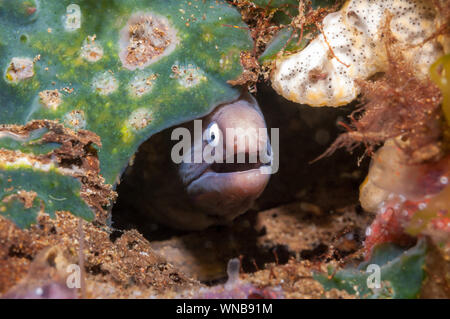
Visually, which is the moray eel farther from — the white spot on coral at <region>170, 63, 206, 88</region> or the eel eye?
the white spot on coral at <region>170, 63, 206, 88</region>

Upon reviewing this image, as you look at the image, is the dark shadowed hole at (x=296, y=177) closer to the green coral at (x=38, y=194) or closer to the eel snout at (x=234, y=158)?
the eel snout at (x=234, y=158)

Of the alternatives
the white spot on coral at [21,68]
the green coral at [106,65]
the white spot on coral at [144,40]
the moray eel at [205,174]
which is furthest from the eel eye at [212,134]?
the white spot on coral at [21,68]

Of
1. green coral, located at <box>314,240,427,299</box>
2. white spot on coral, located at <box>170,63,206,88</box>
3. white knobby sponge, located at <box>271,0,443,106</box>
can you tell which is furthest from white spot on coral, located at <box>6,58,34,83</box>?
green coral, located at <box>314,240,427,299</box>

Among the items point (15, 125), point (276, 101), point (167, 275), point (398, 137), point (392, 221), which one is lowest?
point (167, 275)

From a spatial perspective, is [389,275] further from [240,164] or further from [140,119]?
[140,119]

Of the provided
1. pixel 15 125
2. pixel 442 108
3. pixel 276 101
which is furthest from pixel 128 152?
pixel 442 108

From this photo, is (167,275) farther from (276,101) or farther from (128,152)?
(276,101)
